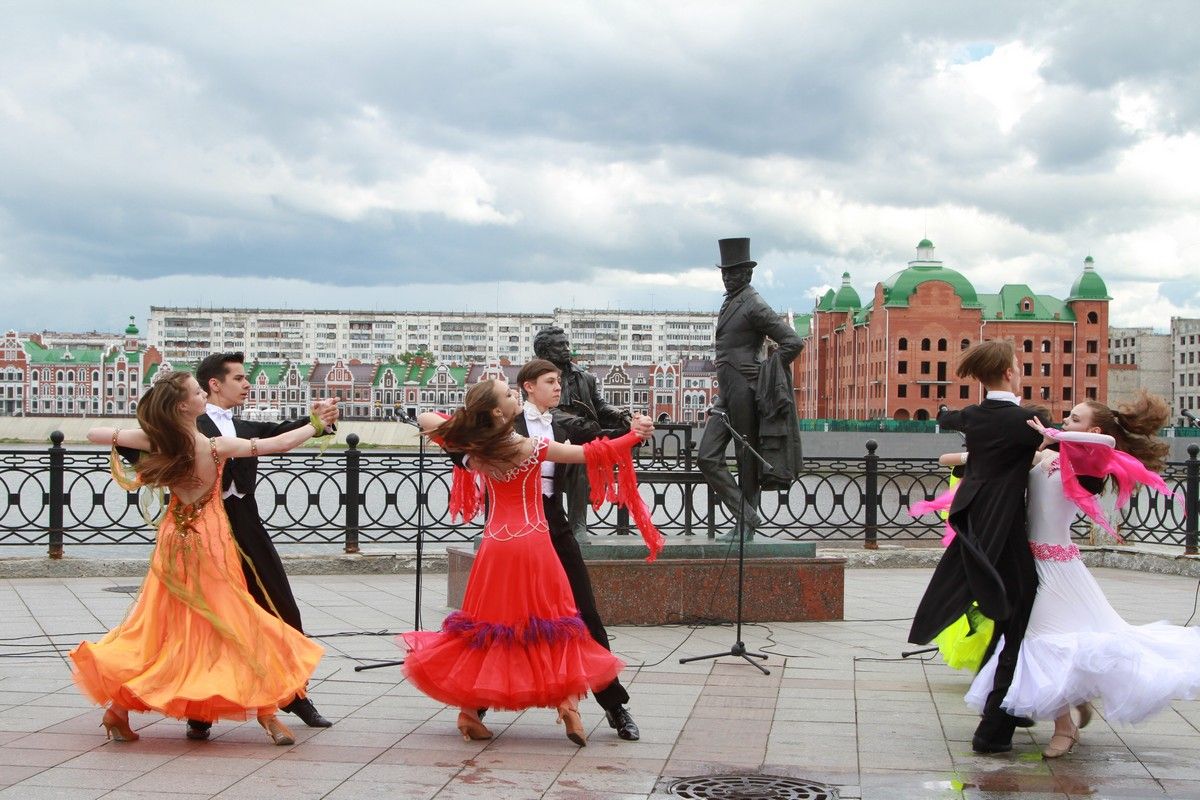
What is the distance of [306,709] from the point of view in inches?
236

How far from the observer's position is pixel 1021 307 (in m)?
102

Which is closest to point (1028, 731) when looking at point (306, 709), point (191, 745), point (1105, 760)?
point (1105, 760)

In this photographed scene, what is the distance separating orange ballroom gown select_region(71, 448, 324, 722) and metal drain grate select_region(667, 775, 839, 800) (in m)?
1.72

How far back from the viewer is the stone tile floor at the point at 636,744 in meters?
5.04

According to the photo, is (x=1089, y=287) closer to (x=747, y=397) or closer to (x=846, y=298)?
(x=846, y=298)

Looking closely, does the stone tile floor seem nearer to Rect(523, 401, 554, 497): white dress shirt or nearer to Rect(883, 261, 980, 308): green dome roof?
Rect(523, 401, 554, 497): white dress shirt

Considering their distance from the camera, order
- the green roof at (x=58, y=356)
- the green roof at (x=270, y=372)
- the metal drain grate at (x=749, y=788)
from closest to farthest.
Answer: the metal drain grate at (x=749, y=788)
the green roof at (x=58, y=356)
the green roof at (x=270, y=372)

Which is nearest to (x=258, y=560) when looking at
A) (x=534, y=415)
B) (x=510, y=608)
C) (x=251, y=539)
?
(x=251, y=539)

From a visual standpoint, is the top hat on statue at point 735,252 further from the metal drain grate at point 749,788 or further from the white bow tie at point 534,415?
the metal drain grate at point 749,788

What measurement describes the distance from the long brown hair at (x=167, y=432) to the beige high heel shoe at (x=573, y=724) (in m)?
1.91

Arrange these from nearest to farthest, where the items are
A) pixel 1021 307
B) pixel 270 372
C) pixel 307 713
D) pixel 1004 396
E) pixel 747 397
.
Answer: pixel 1004 396, pixel 307 713, pixel 747 397, pixel 1021 307, pixel 270 372

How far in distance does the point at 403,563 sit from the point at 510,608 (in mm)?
7322

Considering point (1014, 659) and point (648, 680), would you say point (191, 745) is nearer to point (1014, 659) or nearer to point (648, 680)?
point (648, 680)

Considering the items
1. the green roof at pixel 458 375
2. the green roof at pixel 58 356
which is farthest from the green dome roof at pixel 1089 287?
the green roof at pixel 58 356
